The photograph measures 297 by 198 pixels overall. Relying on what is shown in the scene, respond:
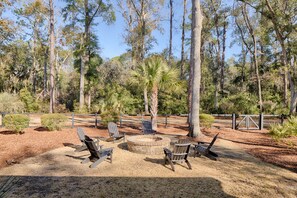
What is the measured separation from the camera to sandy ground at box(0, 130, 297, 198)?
4.34m

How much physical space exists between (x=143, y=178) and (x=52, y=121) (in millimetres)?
7529

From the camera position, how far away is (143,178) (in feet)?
16.8

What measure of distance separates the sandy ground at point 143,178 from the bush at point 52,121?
4.04 meters

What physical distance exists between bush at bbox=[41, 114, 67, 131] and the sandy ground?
404 centimetres

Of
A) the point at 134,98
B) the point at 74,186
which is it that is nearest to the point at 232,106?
the point at 134,98

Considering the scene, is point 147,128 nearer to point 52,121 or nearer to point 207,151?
point 207,151

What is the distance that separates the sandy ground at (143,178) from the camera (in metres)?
4.34

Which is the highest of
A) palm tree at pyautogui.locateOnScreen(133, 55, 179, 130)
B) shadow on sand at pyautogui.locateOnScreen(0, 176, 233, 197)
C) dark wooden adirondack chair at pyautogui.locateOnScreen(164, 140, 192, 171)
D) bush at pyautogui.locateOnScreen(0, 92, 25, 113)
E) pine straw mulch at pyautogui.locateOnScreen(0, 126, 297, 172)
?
palm tree at pyautogui.locateOnScreen(133, 55, 179, 130)

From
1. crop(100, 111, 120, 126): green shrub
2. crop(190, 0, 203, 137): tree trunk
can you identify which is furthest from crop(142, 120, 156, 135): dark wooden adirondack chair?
crop(100, 111, 120, 126): green shrub

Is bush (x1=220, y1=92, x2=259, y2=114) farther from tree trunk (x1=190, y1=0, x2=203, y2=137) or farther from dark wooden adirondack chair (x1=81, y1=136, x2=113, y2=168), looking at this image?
dark wooden adirondack chair (x1=81, y1=136, x2=113, y2=168)

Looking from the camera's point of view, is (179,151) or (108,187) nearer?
(108,187)

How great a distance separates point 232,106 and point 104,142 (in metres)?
17.2

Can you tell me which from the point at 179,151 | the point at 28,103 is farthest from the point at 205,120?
the point at 28,103

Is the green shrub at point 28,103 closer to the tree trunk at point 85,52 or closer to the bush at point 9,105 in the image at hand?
the bush at point 9,105
